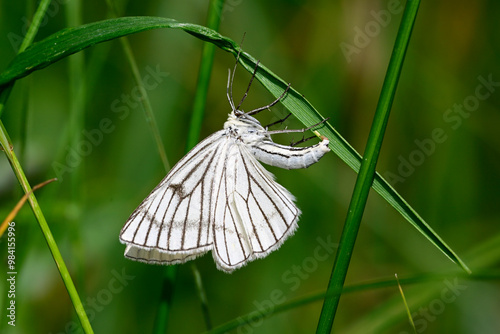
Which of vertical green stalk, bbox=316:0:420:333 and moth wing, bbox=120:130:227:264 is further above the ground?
moth wing, bbox=120:130:227:264

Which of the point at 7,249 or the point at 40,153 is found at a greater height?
the point at 40,153

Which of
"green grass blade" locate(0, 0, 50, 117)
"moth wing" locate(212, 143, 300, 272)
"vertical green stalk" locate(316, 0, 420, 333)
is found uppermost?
"green grass blade" locate(0, 0, 50, 117)

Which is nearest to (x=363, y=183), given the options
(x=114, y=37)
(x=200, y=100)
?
(x=200, y=100)

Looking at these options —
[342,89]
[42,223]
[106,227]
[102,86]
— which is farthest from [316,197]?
[42,223]

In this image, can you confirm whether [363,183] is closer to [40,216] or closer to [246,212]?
[40,216]

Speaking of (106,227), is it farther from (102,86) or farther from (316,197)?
(316,197)

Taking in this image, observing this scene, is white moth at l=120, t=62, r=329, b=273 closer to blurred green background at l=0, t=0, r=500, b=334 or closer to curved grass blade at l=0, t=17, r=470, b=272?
curved grass blade at l=0, t=17, r=470, b=272

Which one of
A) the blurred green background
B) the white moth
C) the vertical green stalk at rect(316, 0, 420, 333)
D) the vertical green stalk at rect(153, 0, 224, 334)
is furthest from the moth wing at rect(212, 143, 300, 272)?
the vertical green stalk at rect(316, 0, 420, 333)
